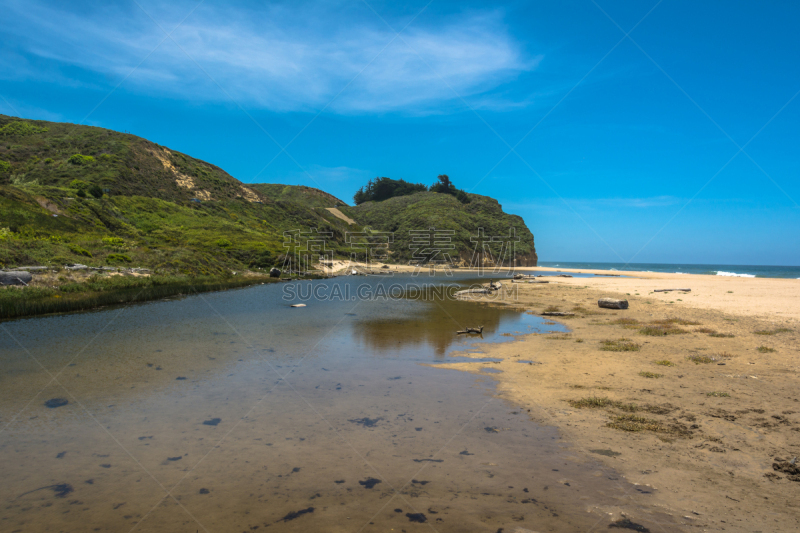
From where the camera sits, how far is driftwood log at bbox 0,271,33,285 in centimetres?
2088

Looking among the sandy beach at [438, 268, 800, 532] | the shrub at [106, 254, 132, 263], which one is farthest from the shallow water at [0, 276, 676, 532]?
the shrub at [106, 254, 132, 263]

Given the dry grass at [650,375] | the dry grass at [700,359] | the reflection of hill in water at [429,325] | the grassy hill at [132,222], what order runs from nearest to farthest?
the dry grass at [650,375] < the dry grass at [700,359] < the reflection of hill in water at [429,325] < the grassy hill at [132,222]

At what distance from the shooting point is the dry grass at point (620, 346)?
41.7ft

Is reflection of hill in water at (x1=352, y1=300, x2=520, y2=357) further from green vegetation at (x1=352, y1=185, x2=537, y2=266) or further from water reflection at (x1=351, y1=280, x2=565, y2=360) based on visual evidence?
green vegetation at (x1=352, y1=185, x2=537, y2=266)

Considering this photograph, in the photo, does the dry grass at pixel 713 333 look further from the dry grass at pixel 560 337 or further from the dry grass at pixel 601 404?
the dry grass at pixel 601 404

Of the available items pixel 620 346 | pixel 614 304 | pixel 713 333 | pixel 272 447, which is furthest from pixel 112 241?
pixel 713 333

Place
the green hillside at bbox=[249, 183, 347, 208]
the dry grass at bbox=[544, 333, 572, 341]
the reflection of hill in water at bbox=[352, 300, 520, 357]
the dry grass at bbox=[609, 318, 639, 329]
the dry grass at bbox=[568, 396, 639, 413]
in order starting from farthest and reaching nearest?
the green hillside at bbox=[249, 183, 347, 208] → the dry grass at bbox=[609, 318, 639, 329] → the reflection of hill in water at bbox=[352, 300, 520, 357] → the dry grass at bbox=[544, 333, 572, 341] → the dry grass at bbox=[568, 396, 639, 413]

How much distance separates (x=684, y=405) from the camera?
25.8 ft

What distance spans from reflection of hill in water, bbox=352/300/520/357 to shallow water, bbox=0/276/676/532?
1.41 meters

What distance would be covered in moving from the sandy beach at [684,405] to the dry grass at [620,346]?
0.03m

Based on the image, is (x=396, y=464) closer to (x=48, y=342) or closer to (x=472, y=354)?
(x=472, y=354)

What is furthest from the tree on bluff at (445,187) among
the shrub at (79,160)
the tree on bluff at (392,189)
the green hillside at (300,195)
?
the shrub at (79,160)

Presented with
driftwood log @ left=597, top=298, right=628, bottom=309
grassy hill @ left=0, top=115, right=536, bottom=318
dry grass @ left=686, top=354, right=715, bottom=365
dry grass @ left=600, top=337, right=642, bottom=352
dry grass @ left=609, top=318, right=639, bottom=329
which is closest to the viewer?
dry grass @ left=686, top=354, right=715, bottom=365

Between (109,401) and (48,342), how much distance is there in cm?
839
